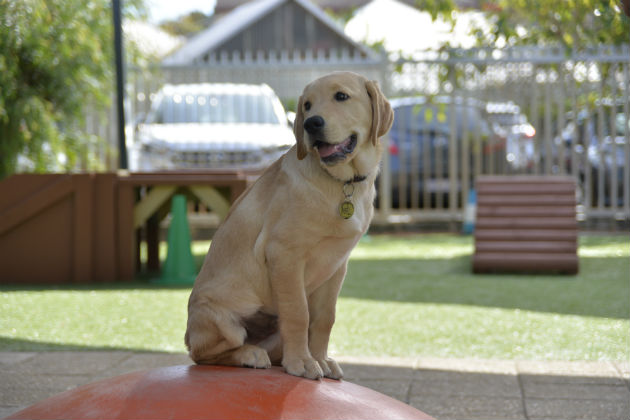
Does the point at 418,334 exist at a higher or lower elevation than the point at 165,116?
lower

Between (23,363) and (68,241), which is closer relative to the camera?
(23,363)

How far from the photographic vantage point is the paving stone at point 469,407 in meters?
4.02

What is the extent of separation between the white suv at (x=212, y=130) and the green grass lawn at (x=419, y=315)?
9.61 ft

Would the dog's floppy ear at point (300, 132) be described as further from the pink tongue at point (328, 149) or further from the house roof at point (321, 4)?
the house roof at point (321, 4)

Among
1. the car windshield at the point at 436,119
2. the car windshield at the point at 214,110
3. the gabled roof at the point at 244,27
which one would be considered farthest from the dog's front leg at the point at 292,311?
the gabled roof at the point at 244,27

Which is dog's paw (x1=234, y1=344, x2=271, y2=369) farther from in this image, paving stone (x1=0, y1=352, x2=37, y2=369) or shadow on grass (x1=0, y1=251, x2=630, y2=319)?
shadow on grass (x1=0, y1=251, x2=630, y2=319)

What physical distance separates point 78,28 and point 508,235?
537cm

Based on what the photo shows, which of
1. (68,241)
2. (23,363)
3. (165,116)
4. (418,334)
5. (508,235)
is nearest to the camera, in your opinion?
(23,363)

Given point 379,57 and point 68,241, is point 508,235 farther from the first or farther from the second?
point 379,57

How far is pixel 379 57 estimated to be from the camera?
522 inches

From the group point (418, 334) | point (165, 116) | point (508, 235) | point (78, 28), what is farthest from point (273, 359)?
point (165, 116)

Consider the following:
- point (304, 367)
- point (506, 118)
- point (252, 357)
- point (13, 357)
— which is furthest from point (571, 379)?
point (506, 118)

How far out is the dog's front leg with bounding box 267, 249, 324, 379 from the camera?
2.94m

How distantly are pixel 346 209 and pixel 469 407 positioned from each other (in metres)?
1.64
